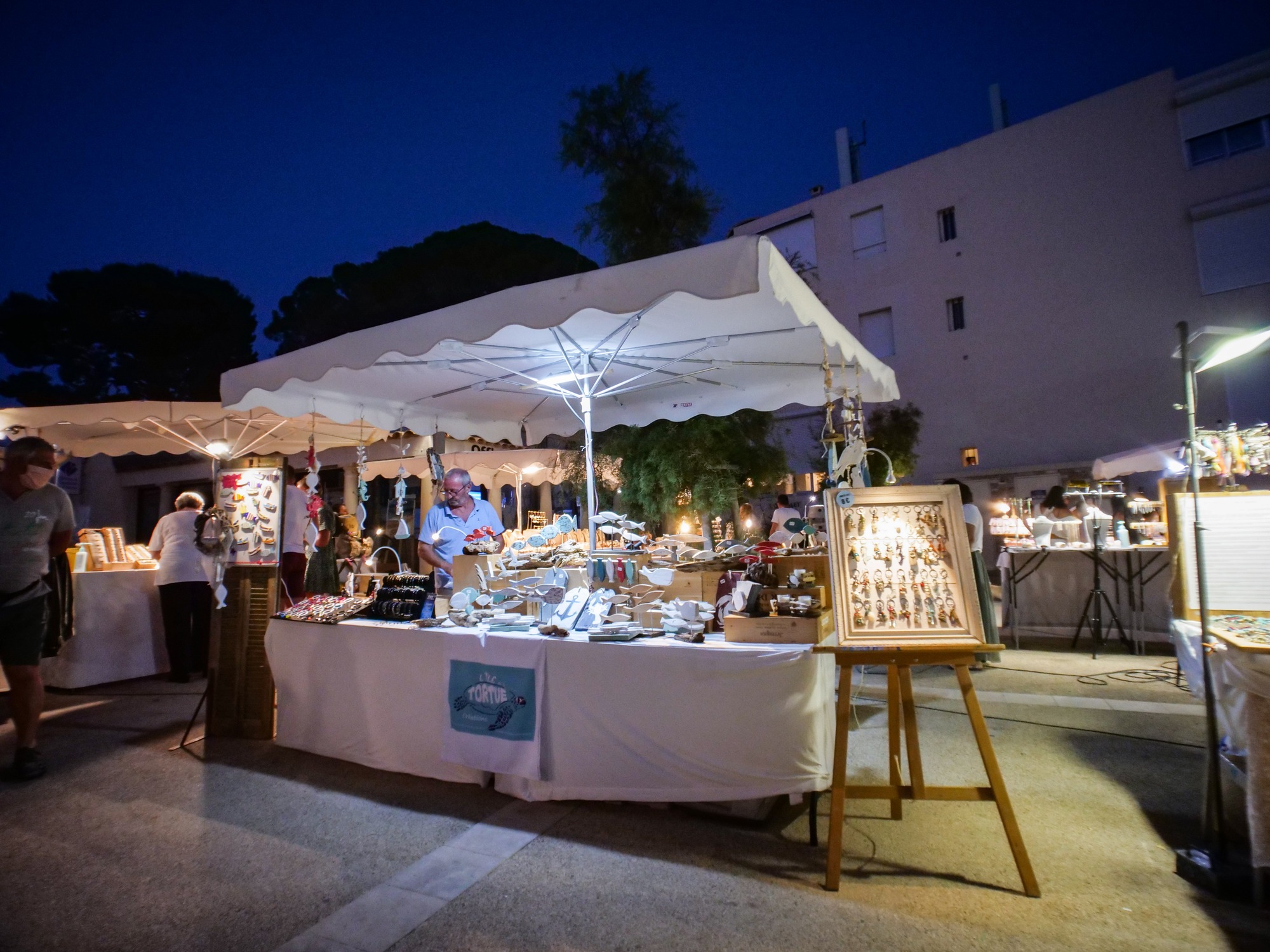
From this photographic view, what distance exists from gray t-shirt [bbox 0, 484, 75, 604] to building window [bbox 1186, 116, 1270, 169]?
19.9 metres

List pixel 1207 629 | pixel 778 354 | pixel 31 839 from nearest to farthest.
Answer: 1. pixel 1207 629
2. pixel 31 839
3. pixel 778 354

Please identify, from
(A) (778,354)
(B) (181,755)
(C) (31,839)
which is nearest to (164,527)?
(B) (181,755)

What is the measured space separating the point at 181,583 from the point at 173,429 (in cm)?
175

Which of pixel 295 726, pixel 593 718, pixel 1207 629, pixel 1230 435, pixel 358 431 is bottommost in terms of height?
pixel 295 726

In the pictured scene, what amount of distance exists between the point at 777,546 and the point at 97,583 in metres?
6.09

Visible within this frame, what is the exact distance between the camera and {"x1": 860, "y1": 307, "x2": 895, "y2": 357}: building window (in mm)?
17984

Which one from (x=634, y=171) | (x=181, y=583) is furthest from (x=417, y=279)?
(x=181, y=583)

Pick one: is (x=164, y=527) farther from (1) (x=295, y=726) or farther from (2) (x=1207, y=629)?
(2) (x=1207, y=629)

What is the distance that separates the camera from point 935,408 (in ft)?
55.9

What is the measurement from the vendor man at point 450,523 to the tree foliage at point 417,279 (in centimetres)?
1397

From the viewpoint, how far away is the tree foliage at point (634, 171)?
11094mm

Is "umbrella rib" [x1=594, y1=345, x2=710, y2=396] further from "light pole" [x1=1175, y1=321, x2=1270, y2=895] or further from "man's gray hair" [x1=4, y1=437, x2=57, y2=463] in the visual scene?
A: "man's gray hair" [x1=4, y1=437, x2=57, y2=463]

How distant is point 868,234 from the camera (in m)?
18.3

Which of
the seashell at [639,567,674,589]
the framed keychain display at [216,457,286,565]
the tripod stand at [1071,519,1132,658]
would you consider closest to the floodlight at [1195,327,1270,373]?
the seashell at [639,567,674,589]
